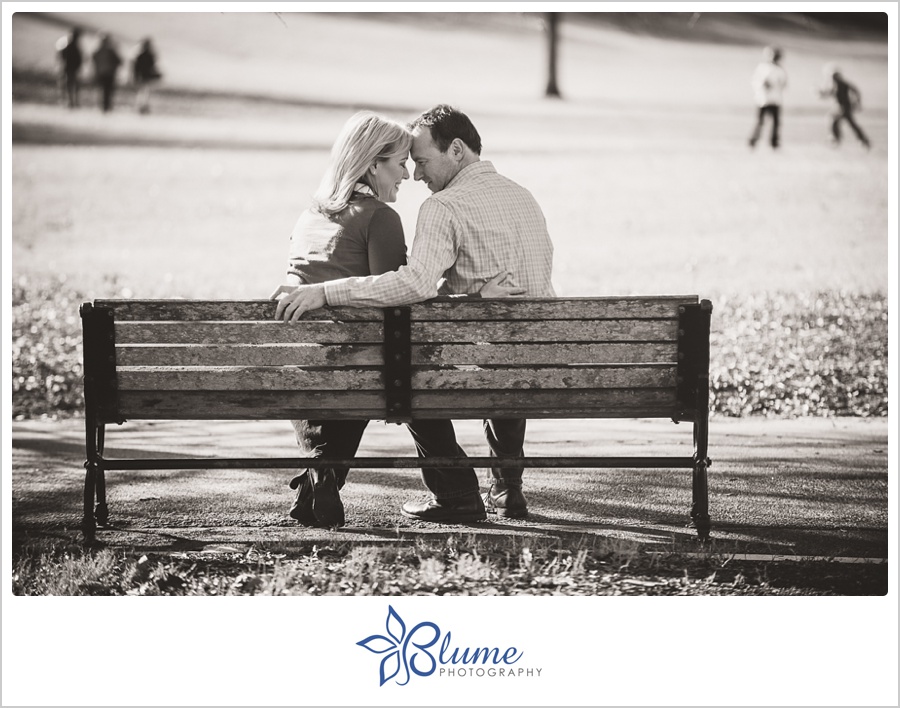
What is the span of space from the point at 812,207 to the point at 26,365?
301 inches

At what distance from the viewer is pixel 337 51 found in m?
12.5

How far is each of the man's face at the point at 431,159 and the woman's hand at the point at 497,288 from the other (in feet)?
1.55

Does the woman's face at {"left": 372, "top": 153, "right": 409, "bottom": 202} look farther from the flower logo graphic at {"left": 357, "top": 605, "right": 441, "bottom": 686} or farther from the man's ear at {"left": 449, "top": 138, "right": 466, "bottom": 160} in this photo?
the flower logo graphic at {"left": 357, "top": 605, "right": 441, "bottom": 686}

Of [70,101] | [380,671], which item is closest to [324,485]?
[380,671]

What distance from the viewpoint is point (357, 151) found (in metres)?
4.52

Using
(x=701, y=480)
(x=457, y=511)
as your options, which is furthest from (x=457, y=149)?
(x=701, y=480)

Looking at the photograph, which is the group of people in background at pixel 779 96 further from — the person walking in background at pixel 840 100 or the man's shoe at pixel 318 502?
the man's shoe at pixel 318 502

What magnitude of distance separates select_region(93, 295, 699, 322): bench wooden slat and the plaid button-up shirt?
0.05 metres

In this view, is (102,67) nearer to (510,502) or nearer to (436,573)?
(510,502)

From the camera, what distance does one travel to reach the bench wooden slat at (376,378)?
14.1 feet

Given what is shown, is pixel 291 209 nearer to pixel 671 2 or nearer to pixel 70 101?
pixel 70 101

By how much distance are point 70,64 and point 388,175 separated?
901 centimetres

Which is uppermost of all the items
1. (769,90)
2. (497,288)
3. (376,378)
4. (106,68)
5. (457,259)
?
(106,68)

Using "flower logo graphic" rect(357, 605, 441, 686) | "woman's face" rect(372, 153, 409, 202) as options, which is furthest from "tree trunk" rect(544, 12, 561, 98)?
"flower logo graphic" rect(357, 605, 441, 686)
